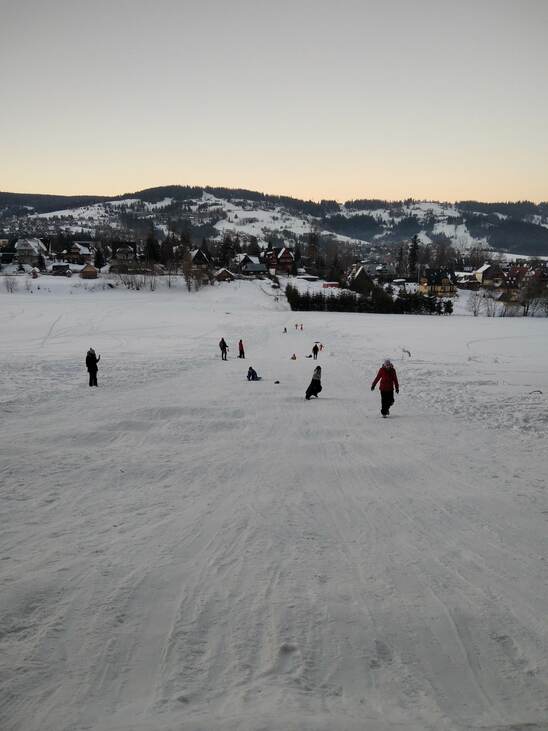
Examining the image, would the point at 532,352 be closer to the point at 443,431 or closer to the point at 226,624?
the point at 443,431

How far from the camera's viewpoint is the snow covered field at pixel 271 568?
131 inches

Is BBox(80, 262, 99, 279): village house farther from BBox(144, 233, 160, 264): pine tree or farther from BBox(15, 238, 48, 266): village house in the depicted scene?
BBox(15, 238, 48, 266): village house

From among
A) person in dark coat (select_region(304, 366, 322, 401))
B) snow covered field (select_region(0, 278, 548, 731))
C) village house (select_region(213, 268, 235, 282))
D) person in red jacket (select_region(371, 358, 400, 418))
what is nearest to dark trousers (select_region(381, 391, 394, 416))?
person in red jacket (select_region(371, 358, 400, 418))

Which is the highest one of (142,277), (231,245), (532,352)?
(231,245)

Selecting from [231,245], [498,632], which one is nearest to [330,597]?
[498,632]

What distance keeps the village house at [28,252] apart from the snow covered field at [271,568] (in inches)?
4737

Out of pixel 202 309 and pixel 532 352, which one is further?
pixel 202 309

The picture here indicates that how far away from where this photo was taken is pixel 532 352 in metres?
36.7

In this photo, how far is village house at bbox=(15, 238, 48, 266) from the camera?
381 ft

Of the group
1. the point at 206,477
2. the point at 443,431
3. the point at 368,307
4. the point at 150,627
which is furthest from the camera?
the point at 368,307

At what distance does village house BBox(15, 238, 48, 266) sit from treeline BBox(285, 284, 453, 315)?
7671 centimetres

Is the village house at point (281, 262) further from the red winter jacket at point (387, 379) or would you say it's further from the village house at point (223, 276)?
the red winter jacket at point (387, 379)

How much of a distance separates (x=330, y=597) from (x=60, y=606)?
8.47ft

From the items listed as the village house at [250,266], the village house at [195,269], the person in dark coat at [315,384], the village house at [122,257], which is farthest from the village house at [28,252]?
the person in dark coat at [315,384]
